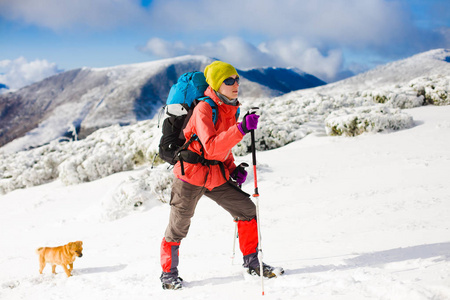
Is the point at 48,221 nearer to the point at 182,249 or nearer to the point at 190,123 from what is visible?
the point at 182,249

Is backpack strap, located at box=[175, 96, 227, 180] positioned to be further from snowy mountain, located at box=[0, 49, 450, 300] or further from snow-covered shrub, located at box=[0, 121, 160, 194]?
snow-covered shrub, located at box=[0, 121, 160, 194]

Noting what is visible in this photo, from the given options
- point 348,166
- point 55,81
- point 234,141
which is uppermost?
point 55,81

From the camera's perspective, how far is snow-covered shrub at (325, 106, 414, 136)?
9680 millimetres

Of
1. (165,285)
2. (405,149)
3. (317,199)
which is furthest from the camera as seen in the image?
(405,149)

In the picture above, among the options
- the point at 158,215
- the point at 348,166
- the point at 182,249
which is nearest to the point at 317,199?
the point at 348,166

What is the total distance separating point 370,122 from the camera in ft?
32.2

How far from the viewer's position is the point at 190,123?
2779 millimetres

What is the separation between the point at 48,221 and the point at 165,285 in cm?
524

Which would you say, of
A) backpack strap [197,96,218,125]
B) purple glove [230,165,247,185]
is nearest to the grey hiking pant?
purple glove [230,165,247,185]

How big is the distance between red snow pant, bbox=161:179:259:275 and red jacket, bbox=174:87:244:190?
0.39ft

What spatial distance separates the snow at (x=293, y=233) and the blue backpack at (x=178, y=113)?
4.50 ft

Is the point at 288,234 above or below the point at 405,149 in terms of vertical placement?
below

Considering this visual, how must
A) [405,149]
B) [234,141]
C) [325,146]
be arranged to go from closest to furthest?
[234,141], [405,149], [325,146]

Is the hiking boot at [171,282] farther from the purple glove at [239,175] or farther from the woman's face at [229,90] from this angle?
the woman's face at [229,90]
